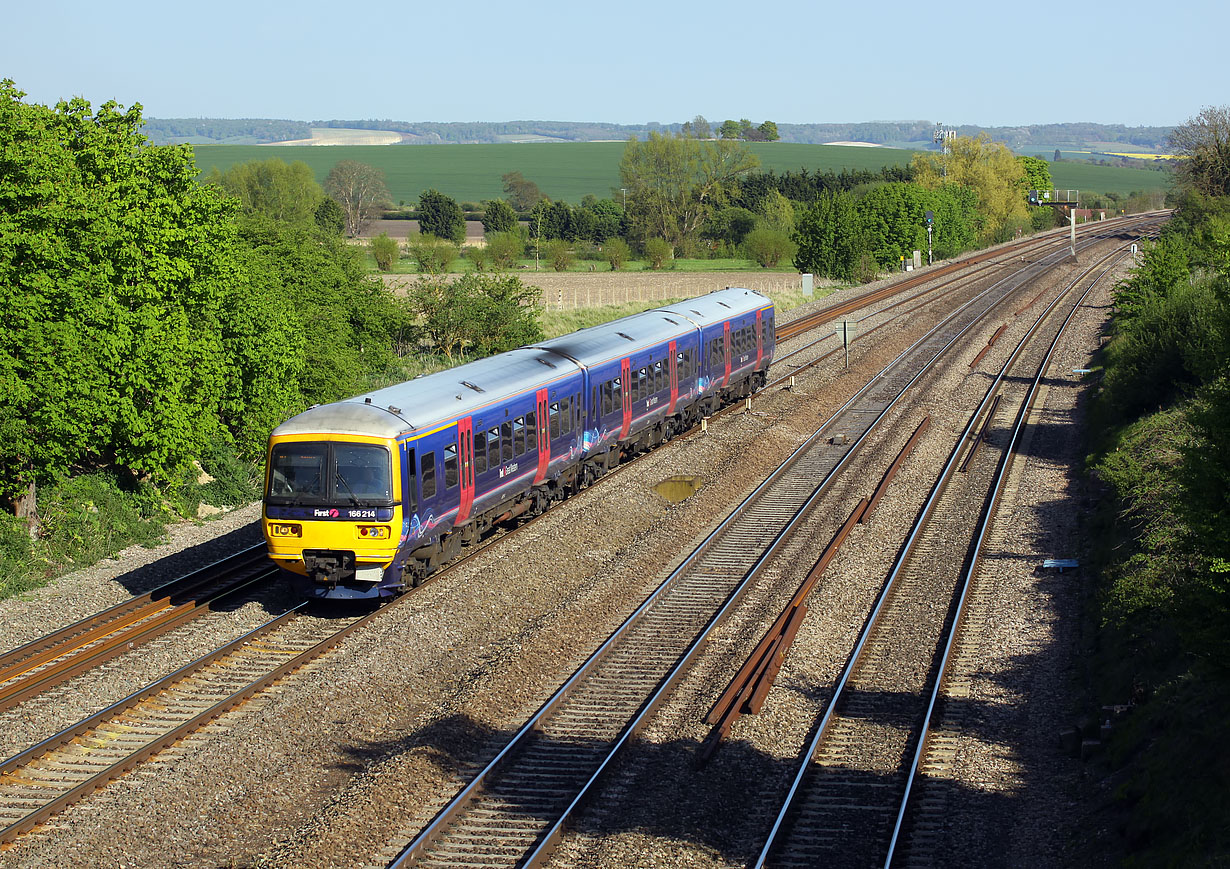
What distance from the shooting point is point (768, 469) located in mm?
26750

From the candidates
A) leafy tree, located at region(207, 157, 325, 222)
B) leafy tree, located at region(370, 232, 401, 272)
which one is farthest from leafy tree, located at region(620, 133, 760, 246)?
leafy tree, located at region(370, 232, 401, 272)

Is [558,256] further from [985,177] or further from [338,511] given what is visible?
[338,511]

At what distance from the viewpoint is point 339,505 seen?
54.9ft

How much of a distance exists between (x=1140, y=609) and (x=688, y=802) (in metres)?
6.96

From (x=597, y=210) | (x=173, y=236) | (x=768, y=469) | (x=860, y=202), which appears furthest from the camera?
(x=597, y=210)

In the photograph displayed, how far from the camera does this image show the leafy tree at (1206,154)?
6912 centimetres

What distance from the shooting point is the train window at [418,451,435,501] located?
17516 millimetres

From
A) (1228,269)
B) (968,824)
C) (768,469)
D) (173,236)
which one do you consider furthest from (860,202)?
(968,824)

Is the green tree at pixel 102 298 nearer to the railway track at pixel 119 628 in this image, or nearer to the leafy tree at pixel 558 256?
the railway track at pixel 119 628

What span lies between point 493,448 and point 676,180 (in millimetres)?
99209

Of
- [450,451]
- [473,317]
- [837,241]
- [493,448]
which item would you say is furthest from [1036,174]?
[450,451]

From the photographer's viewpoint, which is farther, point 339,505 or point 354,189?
point 354,189

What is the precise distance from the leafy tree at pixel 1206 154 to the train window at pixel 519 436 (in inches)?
2345

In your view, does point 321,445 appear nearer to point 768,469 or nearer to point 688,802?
point 688,802
